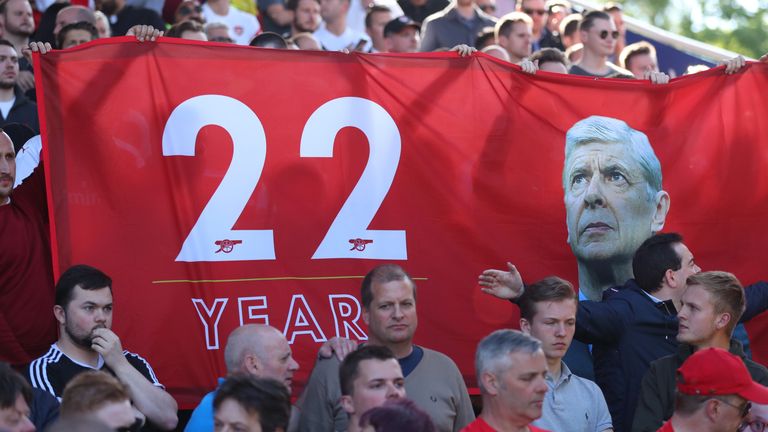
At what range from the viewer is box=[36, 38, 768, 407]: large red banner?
7.53 metres

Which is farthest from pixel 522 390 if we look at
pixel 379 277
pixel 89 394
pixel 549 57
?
pixel 549 57

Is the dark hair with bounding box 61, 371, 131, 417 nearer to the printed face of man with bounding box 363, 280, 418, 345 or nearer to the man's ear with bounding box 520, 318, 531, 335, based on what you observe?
the printed face of man with bounding box 363, 280, 418, 345

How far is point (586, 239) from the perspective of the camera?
8180mm

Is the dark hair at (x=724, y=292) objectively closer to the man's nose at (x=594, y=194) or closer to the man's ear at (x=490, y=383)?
the man's nose at (x=594, y=194)

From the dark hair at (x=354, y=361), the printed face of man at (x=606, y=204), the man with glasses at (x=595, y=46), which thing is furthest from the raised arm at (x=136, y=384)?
the man with glasses at (x=595, y=46)

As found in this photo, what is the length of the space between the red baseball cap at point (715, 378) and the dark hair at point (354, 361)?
1339 millimetres

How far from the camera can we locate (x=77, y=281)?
6.88 metres

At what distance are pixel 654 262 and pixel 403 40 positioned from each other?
199 inches

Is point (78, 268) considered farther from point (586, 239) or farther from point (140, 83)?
point (586, 239)

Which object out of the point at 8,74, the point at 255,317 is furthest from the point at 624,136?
the point at 8,74

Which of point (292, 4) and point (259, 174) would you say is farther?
point (292, 4)

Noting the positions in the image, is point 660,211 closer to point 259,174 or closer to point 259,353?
point 259,174

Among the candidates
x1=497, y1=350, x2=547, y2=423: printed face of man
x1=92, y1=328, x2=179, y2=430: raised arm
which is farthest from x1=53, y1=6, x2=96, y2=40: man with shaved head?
x1=497, y1=350, x2=547, y2=423: printed face of man

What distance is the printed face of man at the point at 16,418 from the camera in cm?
546
